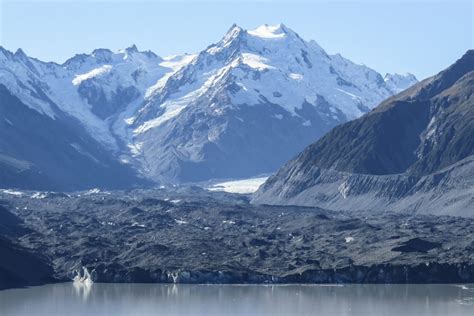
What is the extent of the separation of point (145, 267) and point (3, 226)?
A: 43.4 metres

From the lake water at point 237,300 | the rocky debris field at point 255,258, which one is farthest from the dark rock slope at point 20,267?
the lake water at point 237,300

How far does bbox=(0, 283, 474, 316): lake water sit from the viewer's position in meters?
125

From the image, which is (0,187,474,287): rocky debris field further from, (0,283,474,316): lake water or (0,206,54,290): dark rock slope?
(0,283,474,316): lake water

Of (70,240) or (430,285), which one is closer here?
(430,285)

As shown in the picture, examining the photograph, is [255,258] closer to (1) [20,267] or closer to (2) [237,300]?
(1) [20,267]

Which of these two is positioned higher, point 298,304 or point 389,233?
point 389,233

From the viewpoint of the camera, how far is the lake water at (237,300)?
409ft

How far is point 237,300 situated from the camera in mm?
134625

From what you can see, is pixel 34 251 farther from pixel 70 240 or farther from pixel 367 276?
pixel 367 276

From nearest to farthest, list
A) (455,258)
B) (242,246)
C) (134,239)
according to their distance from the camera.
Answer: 1. (455,258)
2. (242,246)
3. (134,239)

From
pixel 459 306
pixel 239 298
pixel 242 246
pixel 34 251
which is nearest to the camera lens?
pixel 459 306

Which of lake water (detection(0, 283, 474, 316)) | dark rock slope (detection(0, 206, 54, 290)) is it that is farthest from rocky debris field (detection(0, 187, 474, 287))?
lake water (detection(0, 283, 474, 316))

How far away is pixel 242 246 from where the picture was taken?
18550 centimetres

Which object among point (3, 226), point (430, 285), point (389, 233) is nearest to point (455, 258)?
point (430, 285)
